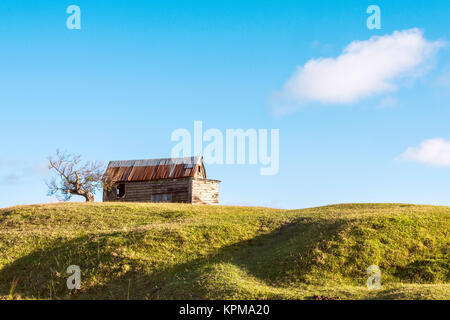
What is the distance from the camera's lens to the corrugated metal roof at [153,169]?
199 feet

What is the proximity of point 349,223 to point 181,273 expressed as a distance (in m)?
12.0

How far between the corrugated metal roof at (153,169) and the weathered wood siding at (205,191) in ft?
4.74

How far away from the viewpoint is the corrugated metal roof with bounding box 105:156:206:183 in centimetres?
6056

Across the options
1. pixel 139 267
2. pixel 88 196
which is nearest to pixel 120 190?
pixel 88 196

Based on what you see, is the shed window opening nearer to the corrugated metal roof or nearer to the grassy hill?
the corrugated metal roof

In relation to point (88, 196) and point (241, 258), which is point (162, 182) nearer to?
point (88, 196)

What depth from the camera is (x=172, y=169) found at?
61188mm

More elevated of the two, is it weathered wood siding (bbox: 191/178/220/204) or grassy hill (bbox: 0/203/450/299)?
weathered wood siding (bbox: 191/178/220/204)

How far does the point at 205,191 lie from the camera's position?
5994cm

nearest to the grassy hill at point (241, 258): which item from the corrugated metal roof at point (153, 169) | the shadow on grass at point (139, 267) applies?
the shadow on grass at point (139, 267)

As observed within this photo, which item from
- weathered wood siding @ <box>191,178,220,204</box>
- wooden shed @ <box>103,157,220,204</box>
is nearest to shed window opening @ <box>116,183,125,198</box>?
wooden shed @ <box>103,157,220,204</box>

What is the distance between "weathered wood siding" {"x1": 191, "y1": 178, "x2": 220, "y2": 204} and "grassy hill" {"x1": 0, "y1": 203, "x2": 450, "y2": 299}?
23435mm
